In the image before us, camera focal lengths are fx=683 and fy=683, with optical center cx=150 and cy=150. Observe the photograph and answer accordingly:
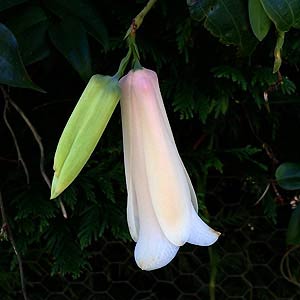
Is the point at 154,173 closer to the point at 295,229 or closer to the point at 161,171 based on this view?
the point at 161,171

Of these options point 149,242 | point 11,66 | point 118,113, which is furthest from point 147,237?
point 118,113

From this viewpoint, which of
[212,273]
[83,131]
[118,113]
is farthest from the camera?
[212,273]

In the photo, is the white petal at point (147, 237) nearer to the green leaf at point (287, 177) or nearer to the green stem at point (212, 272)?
the green leaf at point (287, 177)

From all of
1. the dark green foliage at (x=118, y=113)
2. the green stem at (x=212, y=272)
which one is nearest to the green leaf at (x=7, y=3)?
the dark green foliage at (x=118, y=113)

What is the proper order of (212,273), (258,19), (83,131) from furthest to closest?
(212,273), (258,19), (83,131)

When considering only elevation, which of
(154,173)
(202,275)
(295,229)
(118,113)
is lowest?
(202,275)

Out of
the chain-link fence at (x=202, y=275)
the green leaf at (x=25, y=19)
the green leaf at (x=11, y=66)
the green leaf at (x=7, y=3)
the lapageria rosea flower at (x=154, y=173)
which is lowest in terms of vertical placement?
the chain-link fence at (x=202, y=275)
